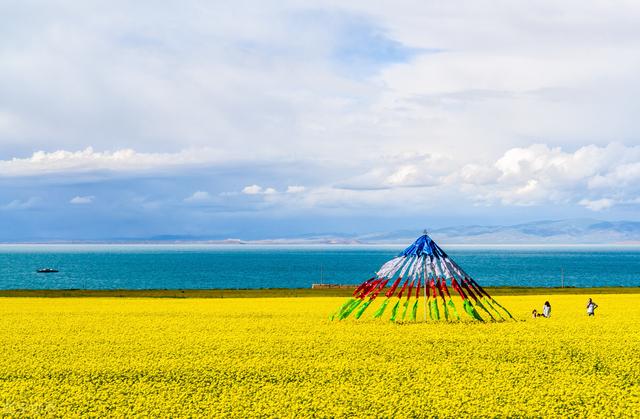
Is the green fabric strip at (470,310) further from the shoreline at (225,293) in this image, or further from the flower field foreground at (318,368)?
the shoreline at (225,293)

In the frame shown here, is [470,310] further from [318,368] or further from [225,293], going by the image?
[225,293]

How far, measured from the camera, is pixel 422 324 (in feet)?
123

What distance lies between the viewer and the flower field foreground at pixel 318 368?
19781 millimetres

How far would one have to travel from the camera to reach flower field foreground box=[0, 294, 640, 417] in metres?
19.8

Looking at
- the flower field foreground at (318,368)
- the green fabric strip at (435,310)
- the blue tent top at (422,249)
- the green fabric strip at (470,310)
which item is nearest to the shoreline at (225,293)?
the flower field foreground at (318,368)

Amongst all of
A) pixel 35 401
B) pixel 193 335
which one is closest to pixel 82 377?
pixel 35 401

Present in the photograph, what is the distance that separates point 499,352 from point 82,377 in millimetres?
16670

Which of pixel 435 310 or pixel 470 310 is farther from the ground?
pixel 470 310

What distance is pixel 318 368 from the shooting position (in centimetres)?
2464

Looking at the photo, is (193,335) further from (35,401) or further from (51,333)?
(35,401)

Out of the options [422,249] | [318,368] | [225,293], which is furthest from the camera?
[225,293]

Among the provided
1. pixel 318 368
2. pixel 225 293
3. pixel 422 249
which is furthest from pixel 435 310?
pixel 225 293

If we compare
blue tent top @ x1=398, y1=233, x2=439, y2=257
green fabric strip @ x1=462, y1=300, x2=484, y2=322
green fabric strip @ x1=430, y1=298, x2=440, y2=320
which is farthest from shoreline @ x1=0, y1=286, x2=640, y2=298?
green fabric strip @ x1=462, y1=300, x2=484, y2=322

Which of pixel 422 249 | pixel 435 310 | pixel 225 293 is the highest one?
pixel 422 249
